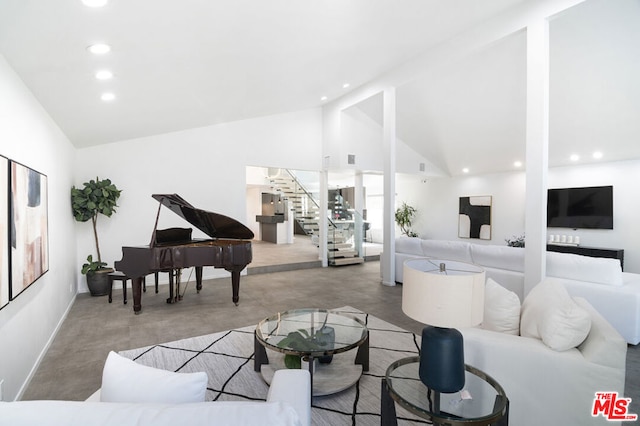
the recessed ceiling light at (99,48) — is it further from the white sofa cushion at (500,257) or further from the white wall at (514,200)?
the white wall at (514,200)

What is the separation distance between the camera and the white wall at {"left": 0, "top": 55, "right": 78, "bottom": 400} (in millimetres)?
2432

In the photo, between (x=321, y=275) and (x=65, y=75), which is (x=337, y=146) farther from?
(x=65, y=75)

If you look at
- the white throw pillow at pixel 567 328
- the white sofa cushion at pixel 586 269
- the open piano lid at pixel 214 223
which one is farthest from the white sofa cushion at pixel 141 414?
the white sofa cushion at pixel 586 269

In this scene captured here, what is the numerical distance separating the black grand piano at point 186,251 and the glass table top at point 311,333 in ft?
5.91

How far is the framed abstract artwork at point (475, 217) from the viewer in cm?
907

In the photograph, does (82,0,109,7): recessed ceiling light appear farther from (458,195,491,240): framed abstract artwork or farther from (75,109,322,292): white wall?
(458,195,491,240): framed abstract artwork

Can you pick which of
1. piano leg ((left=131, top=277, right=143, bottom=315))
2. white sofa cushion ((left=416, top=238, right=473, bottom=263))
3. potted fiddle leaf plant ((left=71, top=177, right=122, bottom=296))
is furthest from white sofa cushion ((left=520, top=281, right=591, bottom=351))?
potted fiddle leaf plant ((left=71, top=177, right=122, bottom=296))

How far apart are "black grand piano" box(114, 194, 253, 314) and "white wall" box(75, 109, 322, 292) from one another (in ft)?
4.37

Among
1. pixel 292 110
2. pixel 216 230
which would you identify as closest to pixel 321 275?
pixel 216 230

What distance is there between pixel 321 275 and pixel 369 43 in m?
4.57

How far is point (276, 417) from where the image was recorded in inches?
35.4

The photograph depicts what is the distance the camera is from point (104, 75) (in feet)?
9.77

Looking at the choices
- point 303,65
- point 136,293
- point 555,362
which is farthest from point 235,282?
point 555,362

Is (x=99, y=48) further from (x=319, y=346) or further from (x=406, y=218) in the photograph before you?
(x=406, y=218)
